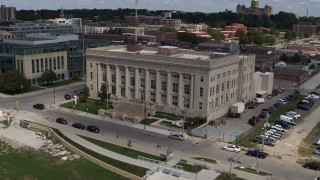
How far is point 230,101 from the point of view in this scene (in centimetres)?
8462

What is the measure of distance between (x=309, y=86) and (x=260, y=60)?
23729 mm

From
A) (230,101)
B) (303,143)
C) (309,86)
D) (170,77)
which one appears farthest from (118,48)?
(309,86)

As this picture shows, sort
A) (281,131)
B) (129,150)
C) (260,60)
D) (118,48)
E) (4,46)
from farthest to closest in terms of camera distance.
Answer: (260,60) → (4,46) → (118,48) → (281,131) → (129,150)

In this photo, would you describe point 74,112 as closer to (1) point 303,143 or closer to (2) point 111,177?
(2) point 111,177

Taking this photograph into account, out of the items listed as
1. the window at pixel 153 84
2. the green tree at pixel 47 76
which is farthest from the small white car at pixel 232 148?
the green tree at pixel 47 76

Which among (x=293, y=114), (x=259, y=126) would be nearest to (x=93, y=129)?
(x=259, y=126)

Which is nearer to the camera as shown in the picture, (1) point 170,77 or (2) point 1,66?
(1) point 170,77

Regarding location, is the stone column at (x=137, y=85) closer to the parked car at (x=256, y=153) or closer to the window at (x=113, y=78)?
the window at (x=113, y=78)

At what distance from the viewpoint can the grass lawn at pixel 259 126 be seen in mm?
63825

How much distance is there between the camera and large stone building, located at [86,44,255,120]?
76312 millimetres

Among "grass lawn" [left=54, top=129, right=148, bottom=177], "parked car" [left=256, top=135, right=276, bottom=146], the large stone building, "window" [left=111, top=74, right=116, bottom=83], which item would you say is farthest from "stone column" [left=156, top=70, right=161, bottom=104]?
"grass lawn" [left=54, top=129, right=148, bottom=177]

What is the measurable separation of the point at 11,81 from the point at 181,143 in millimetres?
47639

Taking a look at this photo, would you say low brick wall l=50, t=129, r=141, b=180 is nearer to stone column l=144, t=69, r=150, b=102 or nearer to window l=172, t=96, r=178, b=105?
stone column l=144, t=69, r=150, b=102

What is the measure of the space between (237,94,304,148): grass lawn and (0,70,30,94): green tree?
5261 cm
